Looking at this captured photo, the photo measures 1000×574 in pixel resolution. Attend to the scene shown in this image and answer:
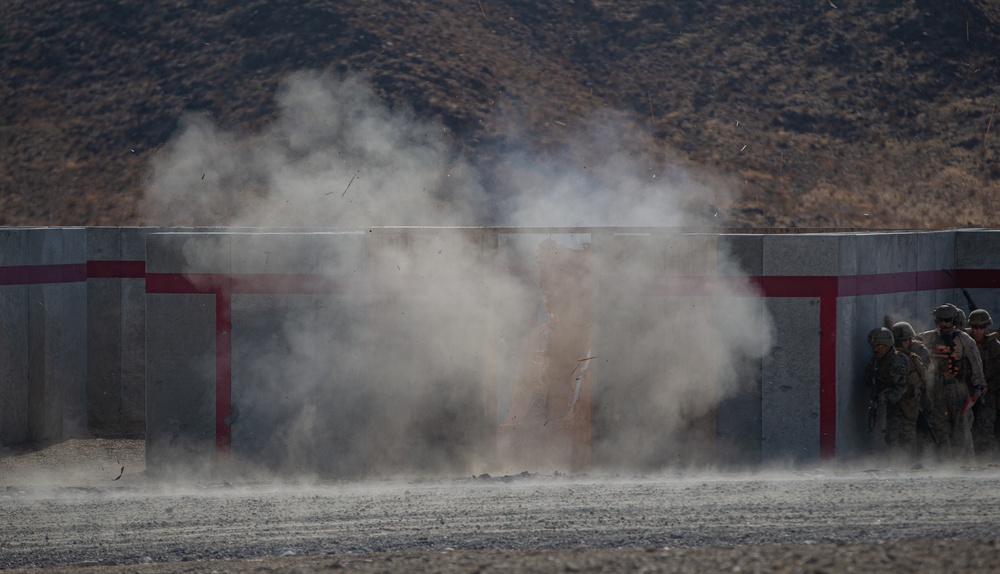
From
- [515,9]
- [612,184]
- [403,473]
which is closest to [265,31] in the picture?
[515,9]

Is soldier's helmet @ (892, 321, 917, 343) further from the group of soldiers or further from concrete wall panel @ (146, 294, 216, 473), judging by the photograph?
concrete wall panel @ (146, 294, 216, 473)

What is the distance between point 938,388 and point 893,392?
89 cm

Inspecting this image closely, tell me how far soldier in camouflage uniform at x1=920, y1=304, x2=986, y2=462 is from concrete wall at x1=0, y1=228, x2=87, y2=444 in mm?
10310

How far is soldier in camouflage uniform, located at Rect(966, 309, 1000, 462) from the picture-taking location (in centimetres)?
1125

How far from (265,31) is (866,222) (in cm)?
1634

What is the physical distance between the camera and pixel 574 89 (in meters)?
28.2

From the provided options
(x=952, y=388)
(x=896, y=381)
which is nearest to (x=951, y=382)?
(x=952, y=388)

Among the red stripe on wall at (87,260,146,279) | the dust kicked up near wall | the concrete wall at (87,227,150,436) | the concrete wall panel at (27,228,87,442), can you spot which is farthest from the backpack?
the concrete wall panel at (27,228,87,442)

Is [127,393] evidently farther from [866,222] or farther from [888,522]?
[866,222]

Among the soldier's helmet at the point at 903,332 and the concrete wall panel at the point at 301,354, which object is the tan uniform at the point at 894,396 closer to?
the soldier's helmet at the point at 903,332

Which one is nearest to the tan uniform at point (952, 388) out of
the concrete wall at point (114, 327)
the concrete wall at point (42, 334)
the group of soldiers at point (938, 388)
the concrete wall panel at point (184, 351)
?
the group of soldiers at point (938, 388)

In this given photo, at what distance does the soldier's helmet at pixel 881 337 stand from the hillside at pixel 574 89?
44.4 feet

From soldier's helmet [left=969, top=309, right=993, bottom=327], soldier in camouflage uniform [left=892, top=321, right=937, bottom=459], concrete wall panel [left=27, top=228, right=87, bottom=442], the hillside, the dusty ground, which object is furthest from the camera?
the hillside

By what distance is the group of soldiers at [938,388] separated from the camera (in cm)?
1056
